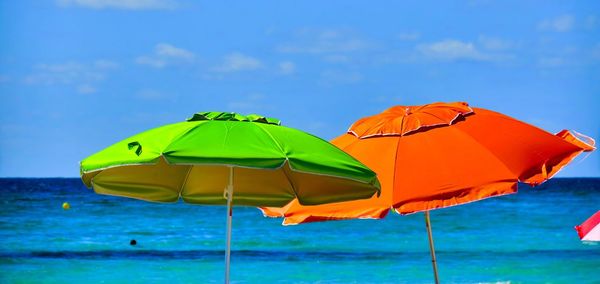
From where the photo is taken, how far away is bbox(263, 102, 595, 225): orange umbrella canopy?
644 cm

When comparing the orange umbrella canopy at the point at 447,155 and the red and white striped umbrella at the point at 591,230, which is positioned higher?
the orange umbrella canopy at the point at 447,155

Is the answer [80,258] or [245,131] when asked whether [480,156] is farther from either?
[80,258]

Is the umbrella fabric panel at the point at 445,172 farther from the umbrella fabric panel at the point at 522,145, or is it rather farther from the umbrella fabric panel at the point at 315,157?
the umbrella fabric panel at the point at 315,157

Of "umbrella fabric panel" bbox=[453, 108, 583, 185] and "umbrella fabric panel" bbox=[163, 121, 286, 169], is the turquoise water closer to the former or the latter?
"umbrella fabric panel" bbox=[453, 108, 583, 185]

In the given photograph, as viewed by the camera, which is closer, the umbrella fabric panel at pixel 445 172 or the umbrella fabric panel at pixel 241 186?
the umbrella fabric panel at pixel 445 172

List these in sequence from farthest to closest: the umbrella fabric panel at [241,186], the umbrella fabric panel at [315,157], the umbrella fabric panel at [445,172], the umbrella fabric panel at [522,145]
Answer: the umbrella fabric panel at [241,186] < the umbrella fabric panel at [522,145] < the umbrella fabric panel at [445,172] < the umbrella fabric panel at [315,157]

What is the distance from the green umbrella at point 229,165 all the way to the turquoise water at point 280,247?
15057mm

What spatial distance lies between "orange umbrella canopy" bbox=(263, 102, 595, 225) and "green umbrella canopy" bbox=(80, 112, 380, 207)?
0.18 metres

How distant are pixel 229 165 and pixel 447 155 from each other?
148 centimetres

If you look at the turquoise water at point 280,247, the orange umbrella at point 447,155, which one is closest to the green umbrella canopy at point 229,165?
the orange umbrella at point 447,155

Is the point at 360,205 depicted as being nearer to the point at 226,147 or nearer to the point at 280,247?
the point at 226,147

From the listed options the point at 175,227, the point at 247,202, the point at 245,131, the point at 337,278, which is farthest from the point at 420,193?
the point at 175,227

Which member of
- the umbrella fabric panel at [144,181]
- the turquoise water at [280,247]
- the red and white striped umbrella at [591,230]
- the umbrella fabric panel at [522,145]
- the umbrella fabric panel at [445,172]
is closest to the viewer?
the umbrella fabric panel at [445,172]

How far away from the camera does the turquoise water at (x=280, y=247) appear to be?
939 inches
